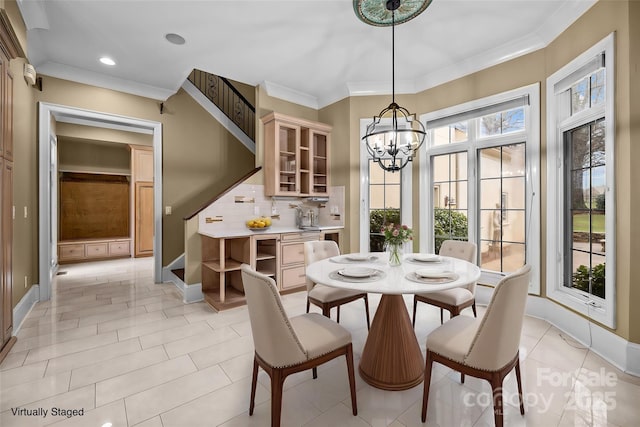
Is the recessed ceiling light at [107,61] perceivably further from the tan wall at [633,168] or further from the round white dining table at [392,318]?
the tan wall at [633,168]

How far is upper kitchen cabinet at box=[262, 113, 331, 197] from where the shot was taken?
412 centimetres

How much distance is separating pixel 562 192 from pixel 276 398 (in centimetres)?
308

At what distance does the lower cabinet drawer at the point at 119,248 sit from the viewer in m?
6.55

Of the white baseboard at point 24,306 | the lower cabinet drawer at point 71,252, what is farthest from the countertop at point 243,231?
the lower cabinet drawer at point 71,252

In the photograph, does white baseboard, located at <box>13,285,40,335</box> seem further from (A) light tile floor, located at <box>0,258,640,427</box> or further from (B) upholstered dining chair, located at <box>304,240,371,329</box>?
(B) upholstered dining chair, located at <box>304,240,371,329</box>

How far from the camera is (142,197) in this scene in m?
6.45

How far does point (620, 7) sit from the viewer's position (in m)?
2.14

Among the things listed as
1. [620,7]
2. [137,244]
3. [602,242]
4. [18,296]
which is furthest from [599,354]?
[137,244]

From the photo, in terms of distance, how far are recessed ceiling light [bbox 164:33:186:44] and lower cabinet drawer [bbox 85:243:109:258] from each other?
5204 millimetres

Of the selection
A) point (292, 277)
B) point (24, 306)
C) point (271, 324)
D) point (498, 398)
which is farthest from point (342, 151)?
point (24, 306)

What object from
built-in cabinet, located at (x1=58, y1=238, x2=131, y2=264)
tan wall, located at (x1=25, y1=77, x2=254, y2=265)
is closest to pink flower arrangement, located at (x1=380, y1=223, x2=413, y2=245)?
tan wall, located at (x1=25, y1=77, x2=254, y2=265)

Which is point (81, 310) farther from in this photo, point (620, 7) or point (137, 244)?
point (620, 7)

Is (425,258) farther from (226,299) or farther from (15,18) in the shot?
(15,18)

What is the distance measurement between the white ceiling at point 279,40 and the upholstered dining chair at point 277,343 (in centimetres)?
246
